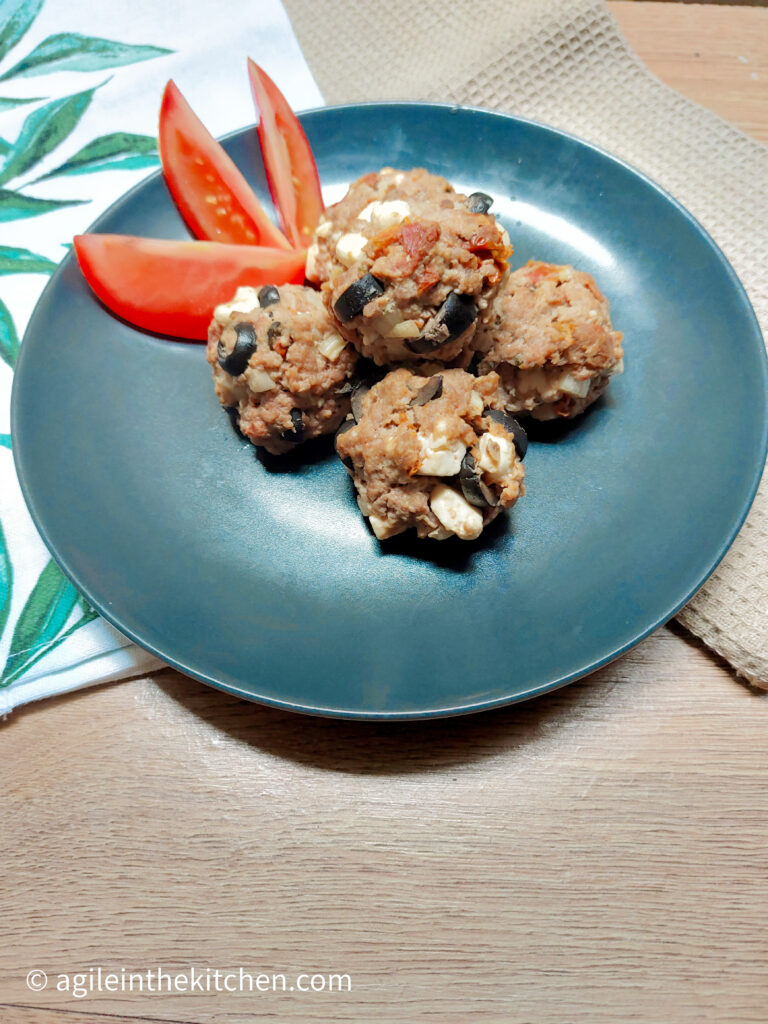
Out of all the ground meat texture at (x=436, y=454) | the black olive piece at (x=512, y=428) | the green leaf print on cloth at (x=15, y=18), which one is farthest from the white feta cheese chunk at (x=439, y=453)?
the green leaf print on cloth at (x=15, y=18)

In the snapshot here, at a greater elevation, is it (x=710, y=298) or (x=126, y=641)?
(x=710, y=298)

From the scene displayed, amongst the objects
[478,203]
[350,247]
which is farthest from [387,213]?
[478,203]

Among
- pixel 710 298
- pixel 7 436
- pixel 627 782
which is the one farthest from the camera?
pixel 7 436

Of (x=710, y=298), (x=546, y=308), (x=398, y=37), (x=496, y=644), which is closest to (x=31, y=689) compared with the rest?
(x=496, y=644)

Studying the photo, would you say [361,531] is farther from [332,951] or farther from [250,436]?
[332,951]

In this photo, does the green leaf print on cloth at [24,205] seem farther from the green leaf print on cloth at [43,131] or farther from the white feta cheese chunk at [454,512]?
the white feta cheese chunk at [454,512]
